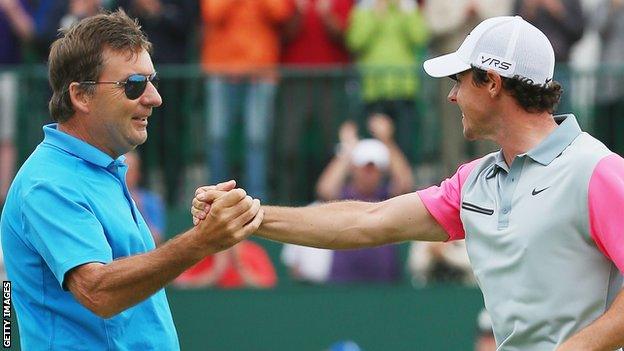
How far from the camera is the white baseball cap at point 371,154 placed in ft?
38.3

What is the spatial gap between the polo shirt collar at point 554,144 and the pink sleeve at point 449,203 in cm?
47

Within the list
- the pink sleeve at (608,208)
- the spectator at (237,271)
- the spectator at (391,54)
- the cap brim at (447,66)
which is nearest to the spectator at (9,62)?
the spectator at (237,271)

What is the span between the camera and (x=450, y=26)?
12484 millimetres

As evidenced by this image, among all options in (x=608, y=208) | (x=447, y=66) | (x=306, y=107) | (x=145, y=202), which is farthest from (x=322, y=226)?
(x=306, y=107)

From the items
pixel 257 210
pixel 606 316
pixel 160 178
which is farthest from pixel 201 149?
pixel 606 316

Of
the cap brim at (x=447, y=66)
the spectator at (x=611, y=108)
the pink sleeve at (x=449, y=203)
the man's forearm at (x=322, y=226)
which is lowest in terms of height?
the spectator at (x=611, y=108)

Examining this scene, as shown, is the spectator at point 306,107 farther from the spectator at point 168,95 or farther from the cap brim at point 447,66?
the cap brim at point 447,66

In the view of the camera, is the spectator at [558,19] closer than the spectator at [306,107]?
No

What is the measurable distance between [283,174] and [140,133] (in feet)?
20.7

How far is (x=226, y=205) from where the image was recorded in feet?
18.4

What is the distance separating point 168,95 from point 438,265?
274 centimetres

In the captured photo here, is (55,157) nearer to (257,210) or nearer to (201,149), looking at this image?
(257,210)

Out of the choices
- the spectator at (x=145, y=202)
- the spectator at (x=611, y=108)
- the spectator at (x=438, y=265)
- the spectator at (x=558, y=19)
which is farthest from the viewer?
the spectator at (x=558, y=19)

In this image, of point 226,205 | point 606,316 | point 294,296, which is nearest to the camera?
point 606,316
